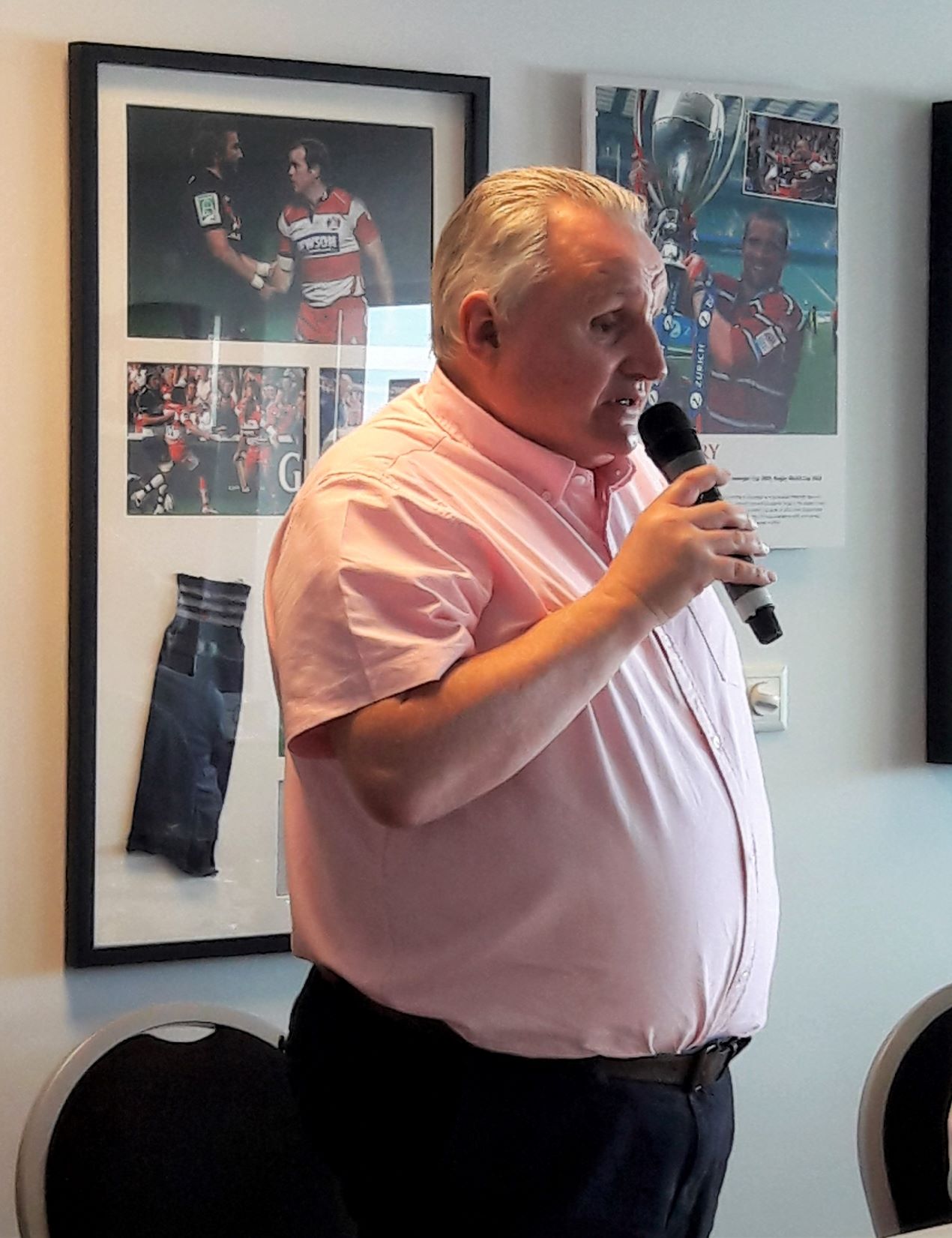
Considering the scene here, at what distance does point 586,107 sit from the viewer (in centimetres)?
192

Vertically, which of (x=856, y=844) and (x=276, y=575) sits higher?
(x=276, y=575)

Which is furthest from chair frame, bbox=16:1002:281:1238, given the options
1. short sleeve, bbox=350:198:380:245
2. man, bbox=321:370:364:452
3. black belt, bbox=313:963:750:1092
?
short sleeve, bbox=350:198:380:245

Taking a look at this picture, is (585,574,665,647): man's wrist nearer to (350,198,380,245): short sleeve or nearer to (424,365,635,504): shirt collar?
(424,365,635,504): shirt collar

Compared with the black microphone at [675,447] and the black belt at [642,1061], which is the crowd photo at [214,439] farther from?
the black belt at [642,1061]

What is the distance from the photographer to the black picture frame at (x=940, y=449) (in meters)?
2.11

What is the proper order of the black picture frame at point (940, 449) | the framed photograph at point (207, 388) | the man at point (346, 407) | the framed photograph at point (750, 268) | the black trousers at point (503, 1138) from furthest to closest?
the black picture frame at point (940, 449), the framed photograph at point (750, 268), the man at point (346, 407), the framed photograph at point (207, 388), the black trousers at point (503, 1138)

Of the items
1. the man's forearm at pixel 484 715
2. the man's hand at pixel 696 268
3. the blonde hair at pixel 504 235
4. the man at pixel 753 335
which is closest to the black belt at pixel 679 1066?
the man's forearm at pixel 484 715

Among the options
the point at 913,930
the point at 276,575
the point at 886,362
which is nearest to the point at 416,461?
the point at 276,575

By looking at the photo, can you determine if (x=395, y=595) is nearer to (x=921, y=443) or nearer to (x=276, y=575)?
(x=276, y=575)

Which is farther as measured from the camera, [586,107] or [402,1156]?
[586,107]

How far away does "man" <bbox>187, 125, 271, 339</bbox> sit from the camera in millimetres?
1769

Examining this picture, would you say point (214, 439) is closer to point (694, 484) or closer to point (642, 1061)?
point (694, 484)

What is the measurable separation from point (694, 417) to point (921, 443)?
383 mm

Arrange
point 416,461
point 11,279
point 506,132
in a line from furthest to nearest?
point 506,132 → point 11,279 → point 416,461
